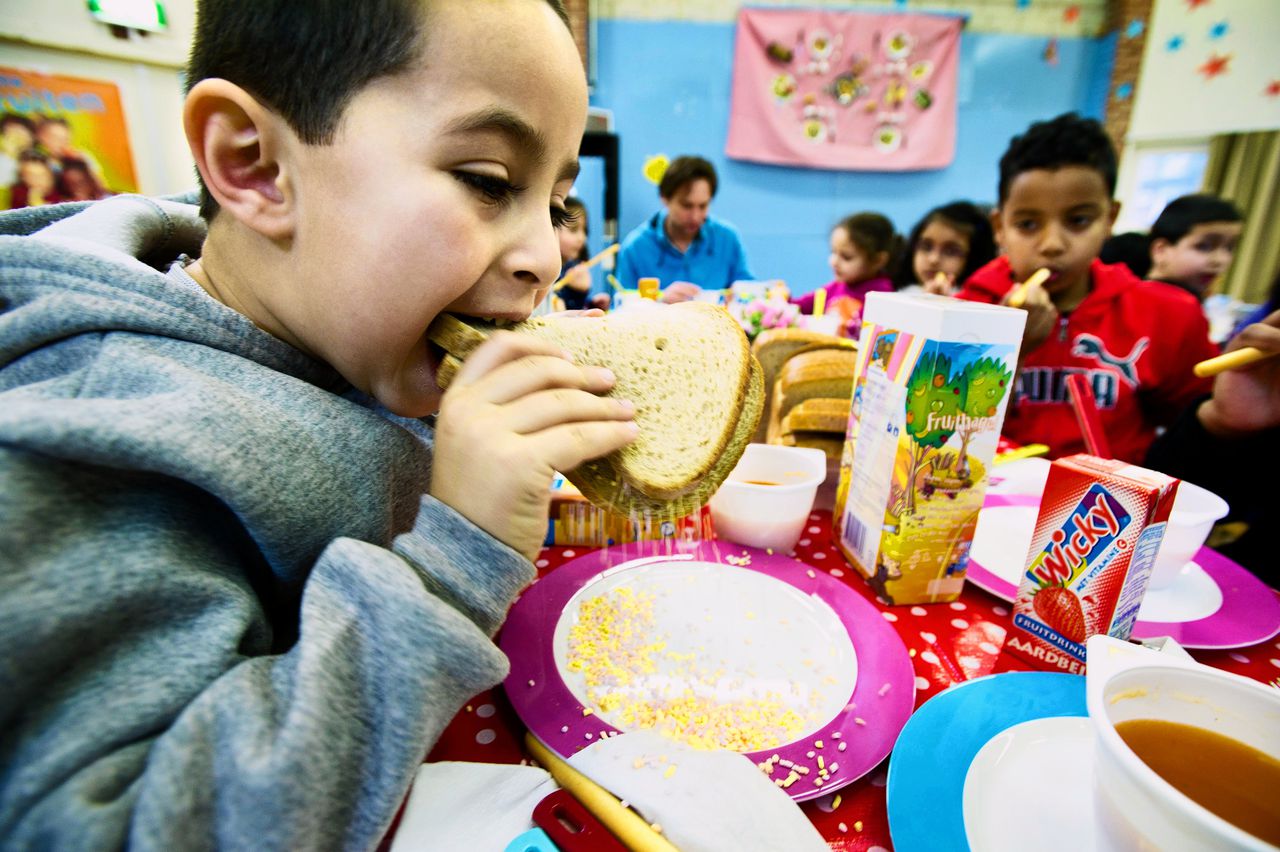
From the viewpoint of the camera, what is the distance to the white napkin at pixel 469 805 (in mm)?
441

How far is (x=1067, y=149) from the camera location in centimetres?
174

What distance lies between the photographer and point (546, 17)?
0.60 m

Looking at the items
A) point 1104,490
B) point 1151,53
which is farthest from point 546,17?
point 1151,53

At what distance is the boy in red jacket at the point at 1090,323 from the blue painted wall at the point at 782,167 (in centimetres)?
393

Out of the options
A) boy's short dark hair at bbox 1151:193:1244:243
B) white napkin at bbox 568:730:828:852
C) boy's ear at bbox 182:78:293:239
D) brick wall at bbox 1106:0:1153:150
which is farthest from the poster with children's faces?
brick wall at bbox 1106:0:1153:150

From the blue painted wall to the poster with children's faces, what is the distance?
123 inches

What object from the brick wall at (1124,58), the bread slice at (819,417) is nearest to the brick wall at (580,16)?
the bread slice at (819,417)

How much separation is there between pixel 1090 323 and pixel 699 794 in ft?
6.67

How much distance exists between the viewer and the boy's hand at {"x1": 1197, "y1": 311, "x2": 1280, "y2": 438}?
1192 mm

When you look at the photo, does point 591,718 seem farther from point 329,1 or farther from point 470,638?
point 329,1

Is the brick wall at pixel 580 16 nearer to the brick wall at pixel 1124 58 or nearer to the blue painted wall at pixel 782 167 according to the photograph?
the blue painted wall at pixel 782 167

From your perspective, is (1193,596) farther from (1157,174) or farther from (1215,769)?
(1157,174)

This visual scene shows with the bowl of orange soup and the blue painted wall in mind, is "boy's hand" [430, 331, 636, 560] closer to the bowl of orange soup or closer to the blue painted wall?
the bowl of orange soup

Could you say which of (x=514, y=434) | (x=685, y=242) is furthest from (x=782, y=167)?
(x=514, y=434)
